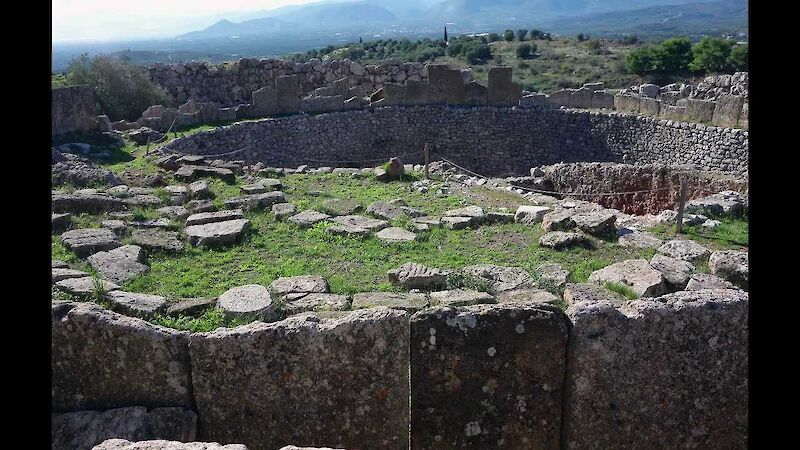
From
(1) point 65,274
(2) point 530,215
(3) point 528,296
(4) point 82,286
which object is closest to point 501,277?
(3) point 528,296

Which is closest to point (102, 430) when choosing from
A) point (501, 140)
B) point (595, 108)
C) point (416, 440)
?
point (416, 440)

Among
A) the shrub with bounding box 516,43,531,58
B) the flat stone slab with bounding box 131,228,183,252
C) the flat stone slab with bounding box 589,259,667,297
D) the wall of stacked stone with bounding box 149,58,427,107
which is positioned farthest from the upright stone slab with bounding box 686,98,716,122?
the shrub with bounding box 516,43,531,58

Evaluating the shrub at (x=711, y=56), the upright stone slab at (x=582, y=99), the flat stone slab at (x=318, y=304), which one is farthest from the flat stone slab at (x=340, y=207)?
the shrub at (x=711, y=56)

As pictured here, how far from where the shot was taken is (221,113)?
22.6 m

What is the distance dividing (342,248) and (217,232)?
1862 mm

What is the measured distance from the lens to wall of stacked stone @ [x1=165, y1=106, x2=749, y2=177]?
68.1 feet

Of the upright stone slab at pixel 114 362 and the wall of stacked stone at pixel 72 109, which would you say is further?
the wall of stacked stone at pixel 72 109

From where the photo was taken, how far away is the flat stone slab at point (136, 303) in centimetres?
673

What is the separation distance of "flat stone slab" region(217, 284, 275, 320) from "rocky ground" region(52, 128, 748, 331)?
0.8 inches

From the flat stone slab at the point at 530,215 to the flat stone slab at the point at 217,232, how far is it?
4.47 meters

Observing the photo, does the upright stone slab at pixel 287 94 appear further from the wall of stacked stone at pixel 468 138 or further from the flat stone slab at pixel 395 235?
the flat stone slab at pixel 395 235

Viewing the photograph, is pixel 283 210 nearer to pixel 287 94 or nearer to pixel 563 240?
pixel 563 240
